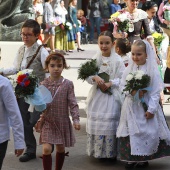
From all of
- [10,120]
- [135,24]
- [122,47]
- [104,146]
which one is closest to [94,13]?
[135,24]

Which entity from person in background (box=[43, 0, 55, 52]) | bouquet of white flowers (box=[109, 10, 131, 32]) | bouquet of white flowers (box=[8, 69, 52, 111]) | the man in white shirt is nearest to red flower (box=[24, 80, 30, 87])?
bouquet of white flowers (box=[8, 69, 52, 111])

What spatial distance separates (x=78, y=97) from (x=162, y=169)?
5480mm

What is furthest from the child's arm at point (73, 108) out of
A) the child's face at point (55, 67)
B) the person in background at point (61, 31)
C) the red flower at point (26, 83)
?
the person in background at point (61, 31)

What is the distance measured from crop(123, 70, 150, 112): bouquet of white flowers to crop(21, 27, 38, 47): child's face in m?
1.20

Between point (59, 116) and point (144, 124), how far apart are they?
39.4 inches

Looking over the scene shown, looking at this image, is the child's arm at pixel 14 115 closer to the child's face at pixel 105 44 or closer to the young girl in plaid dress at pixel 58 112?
the young girl in plaid dress at pixel 58 112

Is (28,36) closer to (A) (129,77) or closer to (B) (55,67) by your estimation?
(B) (55,67)

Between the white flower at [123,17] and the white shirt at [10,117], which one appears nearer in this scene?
the white shirt at [10,117]

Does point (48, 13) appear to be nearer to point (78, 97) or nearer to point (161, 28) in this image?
point (161, 28)

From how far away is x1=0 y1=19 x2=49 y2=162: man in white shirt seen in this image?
7691mm

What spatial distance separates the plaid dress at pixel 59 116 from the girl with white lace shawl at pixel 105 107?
0.80 m

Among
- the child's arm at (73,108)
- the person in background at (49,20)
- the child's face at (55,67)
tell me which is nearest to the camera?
the child's arm at (73,108)

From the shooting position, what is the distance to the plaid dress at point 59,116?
6.96 metres

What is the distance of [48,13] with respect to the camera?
2141 centimetres
